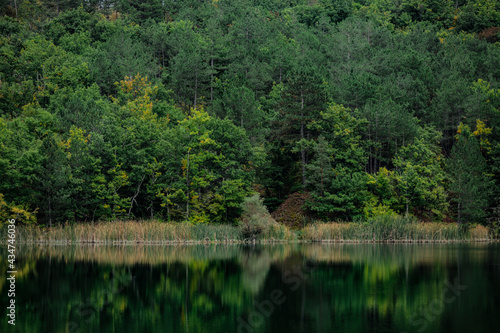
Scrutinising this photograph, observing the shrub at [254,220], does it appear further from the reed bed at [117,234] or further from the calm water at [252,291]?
the calm water at [252,291]

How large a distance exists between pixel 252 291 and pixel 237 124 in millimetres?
45282

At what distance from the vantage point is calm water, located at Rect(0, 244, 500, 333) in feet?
63.9

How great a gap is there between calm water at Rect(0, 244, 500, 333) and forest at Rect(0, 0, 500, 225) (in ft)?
53.6

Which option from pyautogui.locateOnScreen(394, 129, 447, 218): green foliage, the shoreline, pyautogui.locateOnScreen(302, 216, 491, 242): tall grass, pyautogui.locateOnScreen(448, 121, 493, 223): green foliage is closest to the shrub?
the shoreline

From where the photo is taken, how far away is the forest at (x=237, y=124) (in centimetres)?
5431

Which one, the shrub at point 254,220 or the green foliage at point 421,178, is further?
the green foliage at point 421,178

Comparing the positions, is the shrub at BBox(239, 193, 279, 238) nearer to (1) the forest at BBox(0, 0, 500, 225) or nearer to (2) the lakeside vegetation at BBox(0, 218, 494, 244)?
(2) the lakeside vegetation at BBox(0, 218, 494, 244)

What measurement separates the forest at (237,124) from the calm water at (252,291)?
1635 centimetres

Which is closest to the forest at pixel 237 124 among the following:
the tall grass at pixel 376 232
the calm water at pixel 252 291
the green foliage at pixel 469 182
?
the green foliage at pixel 469 182

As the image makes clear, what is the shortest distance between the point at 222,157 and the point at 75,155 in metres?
14.7

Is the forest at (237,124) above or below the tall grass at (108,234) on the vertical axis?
above

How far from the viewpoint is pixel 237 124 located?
228ft

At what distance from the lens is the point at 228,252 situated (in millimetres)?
40812

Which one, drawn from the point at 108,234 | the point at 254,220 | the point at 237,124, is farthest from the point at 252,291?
the point at 237,124
